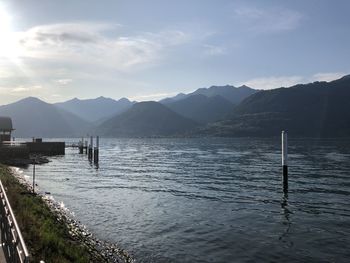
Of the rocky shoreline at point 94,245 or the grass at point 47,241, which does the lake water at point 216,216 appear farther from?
the grass at point 47,241

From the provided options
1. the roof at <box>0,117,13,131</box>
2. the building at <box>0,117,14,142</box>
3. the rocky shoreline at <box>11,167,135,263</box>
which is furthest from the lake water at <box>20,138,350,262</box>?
the roof at <box>0,117,13,131</box>

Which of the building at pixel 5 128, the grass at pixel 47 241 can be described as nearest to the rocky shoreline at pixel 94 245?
the grass at pixel 47 241

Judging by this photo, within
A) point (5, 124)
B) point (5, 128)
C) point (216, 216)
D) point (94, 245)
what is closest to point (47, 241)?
point (94, 245)

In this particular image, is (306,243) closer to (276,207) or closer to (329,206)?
(276,207)

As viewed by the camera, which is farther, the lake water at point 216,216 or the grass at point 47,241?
the lake water at point 216,216

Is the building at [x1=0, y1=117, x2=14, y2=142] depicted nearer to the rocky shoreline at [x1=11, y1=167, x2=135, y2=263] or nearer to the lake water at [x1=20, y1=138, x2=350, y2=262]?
the lake water at [x1=20, y1=138, x2=350, y2=262]

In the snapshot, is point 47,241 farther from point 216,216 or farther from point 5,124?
point 5,124

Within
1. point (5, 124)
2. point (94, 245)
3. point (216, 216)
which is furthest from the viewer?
point (5, 124)

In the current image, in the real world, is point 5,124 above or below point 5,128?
above

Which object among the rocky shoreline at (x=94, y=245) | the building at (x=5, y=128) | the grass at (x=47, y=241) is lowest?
the rocky shoreline at (x=94, y=245)

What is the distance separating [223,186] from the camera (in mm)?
43375

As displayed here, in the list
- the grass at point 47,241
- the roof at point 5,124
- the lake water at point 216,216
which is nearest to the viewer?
the grass at point 47,241

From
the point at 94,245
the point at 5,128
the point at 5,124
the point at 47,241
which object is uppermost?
the point at 5,124

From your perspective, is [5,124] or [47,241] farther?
[5,124]
